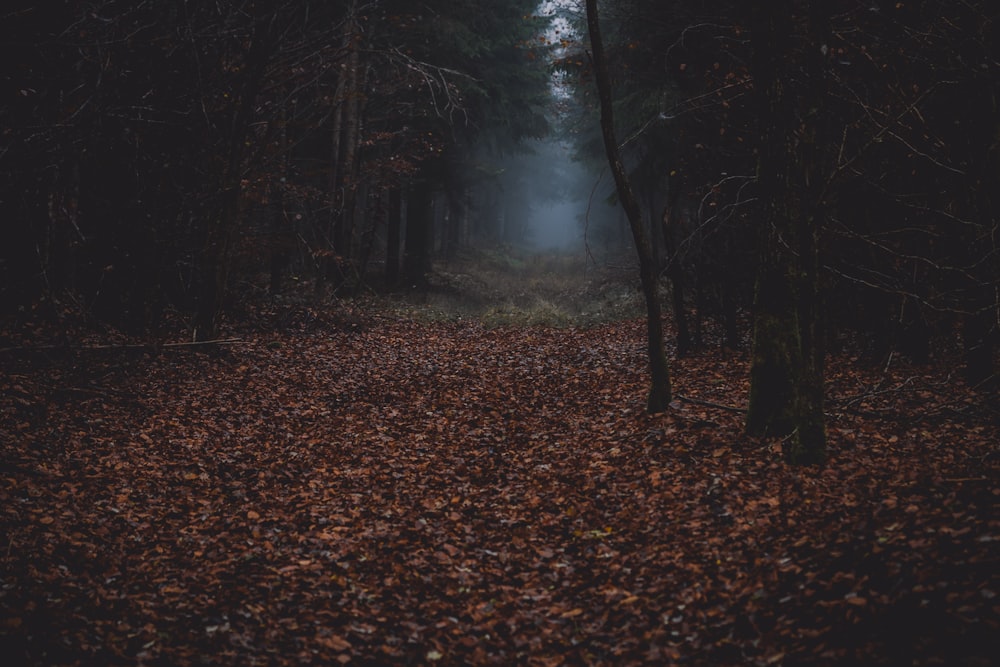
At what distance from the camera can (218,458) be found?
27.8 feet

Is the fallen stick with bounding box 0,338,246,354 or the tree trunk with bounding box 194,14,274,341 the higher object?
the tree trunk with bounding box 194,14,274,341

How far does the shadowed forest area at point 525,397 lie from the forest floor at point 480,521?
0.04 metres

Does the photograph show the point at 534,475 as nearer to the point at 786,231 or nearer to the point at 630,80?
the point at 786,231

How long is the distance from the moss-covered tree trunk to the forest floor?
→ 2.40 ft

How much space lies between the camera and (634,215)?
339 inches

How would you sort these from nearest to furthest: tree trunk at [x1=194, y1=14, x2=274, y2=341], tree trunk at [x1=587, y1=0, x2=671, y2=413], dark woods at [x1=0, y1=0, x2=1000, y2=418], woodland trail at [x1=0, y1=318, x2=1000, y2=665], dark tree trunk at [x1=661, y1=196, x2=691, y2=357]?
woodland trail at [x1=0, y1=318, x2=1000, y2=665]
dark woods at [x1=0, y1=0, x2=1000, y2=418]
tree trunk at [x1=587, y1=0, x2=671, y2=413]
dark tree trunk at [x1=661, y1=196, x2=691, y2=357]
tree trunk at [x1=194, y1=14, x2=274, y2=341]

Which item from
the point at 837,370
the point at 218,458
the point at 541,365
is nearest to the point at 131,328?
the point at 218,458

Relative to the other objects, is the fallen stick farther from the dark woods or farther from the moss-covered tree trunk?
the moss-covered tree trunk

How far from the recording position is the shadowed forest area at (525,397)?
4977 mm

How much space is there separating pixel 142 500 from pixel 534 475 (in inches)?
179

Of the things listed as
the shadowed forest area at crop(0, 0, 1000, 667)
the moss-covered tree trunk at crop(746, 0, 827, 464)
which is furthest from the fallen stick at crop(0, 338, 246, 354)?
the moss-covered tree trunk at crop(746, 0, 827, 464)

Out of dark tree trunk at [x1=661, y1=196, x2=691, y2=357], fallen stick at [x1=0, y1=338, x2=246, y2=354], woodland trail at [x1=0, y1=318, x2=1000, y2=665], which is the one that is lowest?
woodland trail at [x1=0, y1=318, x2=1000, y2=665]

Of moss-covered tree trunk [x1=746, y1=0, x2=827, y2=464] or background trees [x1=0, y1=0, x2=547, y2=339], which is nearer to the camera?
moss-covered tree trunk [x1=746, y1=0, x2=827, y2=464]

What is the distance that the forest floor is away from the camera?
466 cm
